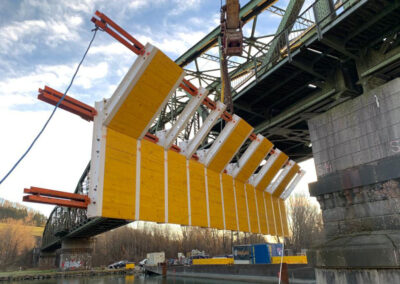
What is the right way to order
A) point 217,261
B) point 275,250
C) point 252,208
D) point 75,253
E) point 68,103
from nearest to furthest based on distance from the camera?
point 68,103
point 252,208
point 275,250
point 217,261
point 75,253

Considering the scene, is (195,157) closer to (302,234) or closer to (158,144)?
(158,144)

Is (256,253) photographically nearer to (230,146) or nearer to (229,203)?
(229,203)

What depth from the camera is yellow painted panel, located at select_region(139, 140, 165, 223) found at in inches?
453

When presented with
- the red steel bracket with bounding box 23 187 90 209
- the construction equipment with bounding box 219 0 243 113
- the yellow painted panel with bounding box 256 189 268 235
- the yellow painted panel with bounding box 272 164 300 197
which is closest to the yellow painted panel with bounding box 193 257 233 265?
the yellow painted panel with bounding box 272 164 300 197

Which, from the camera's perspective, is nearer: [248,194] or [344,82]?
[344,82]

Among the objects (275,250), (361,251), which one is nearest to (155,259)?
(275,250)

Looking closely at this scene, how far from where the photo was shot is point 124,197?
10.7 m

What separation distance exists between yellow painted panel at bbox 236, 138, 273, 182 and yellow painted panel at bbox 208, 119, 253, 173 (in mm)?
2251

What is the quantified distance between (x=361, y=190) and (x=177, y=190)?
7817 millimetres

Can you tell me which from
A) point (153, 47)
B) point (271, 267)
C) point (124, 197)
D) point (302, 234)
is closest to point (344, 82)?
point (153, 47)

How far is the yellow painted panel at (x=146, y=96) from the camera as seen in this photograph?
11.0m

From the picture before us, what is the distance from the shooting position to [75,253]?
5353cm

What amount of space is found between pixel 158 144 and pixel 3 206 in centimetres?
19138

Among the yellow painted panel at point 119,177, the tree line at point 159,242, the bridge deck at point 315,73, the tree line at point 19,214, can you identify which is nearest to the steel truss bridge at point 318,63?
the bridge deck at point 315,73
